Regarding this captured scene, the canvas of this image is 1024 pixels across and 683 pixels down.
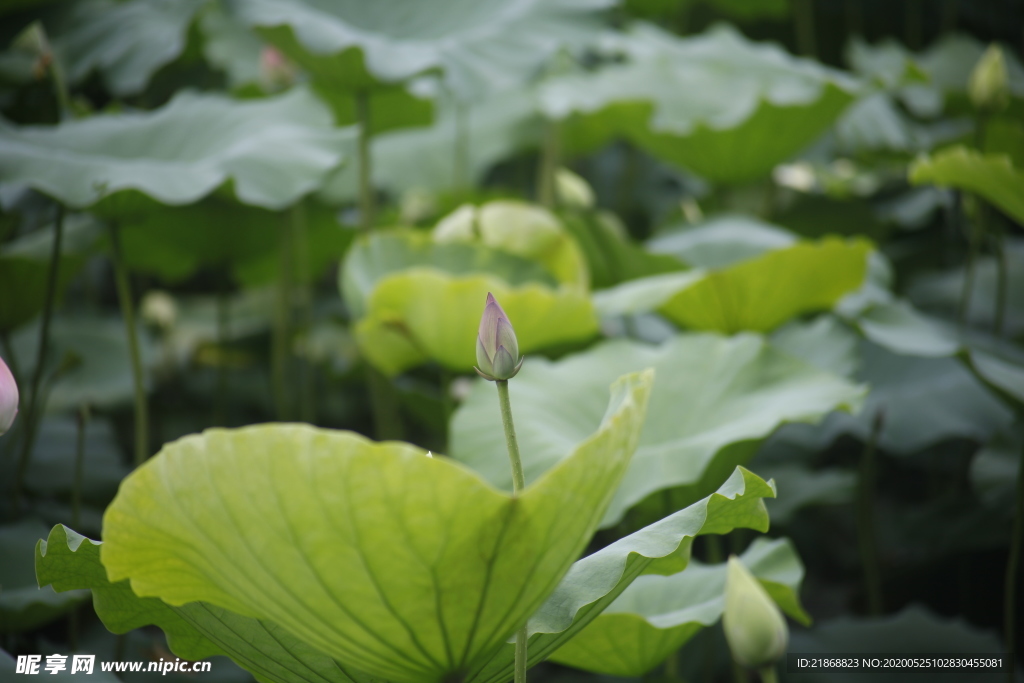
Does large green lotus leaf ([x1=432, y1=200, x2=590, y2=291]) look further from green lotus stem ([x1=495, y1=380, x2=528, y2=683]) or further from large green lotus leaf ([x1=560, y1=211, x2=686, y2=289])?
green lotus stem ([x1=495, y1=380, x2=528, y2=683])

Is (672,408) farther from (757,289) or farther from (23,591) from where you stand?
(23,591)

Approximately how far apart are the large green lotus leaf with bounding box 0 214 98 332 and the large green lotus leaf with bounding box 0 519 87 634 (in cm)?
32

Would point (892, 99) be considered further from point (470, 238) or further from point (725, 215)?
point (470, 238)

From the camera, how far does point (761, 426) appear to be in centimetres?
76

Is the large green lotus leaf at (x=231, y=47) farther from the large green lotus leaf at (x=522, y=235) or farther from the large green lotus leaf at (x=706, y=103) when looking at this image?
the large green lotus leaf at (x=522, y=235)

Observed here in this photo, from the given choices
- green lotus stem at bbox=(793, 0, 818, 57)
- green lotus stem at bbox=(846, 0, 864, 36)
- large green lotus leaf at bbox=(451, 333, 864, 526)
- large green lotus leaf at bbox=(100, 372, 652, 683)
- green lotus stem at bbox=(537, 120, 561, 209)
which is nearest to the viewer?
large green lotus leaf at bbox=(100, 372, 652, 683)

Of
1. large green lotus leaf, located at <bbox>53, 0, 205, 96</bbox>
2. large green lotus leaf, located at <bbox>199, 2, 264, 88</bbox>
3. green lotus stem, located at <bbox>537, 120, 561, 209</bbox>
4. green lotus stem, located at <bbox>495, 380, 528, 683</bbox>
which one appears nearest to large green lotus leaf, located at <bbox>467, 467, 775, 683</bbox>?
green lotus stem, located at <bbox>495, 380, 528, 683</bbox>

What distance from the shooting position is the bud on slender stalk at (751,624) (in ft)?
1.37

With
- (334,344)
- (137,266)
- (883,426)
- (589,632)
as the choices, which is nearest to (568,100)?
(334,344)

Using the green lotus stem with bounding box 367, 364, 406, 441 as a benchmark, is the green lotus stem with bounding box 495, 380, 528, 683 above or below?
above

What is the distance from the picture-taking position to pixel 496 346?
434 millimetres

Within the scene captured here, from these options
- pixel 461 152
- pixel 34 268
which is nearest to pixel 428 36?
pixel 461 152

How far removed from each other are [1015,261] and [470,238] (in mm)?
1082

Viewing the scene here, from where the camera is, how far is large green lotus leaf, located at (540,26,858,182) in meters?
1.35
